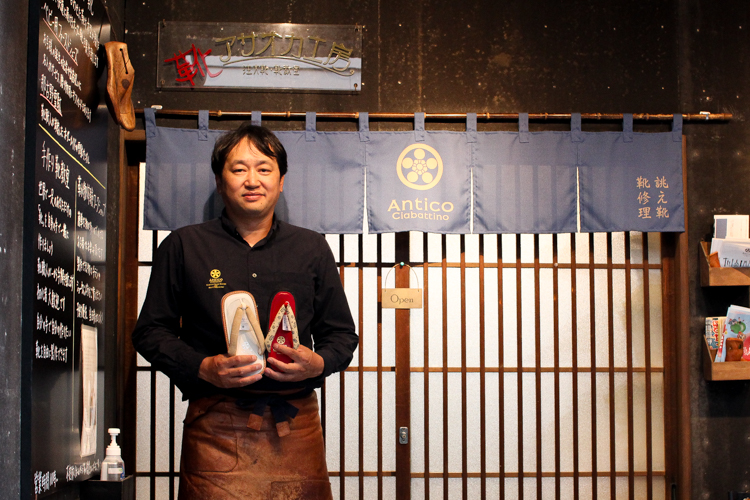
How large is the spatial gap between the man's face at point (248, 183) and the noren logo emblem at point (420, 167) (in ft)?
3.57

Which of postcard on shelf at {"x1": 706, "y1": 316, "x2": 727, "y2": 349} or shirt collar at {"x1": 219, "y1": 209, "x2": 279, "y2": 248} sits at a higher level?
shirt collar at {"x1": 219, "y1": 209, "x2": 279, "y2": 248}

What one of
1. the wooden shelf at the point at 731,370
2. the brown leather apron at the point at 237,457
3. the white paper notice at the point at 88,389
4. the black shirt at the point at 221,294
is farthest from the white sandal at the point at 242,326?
the wooden shelf at the point at 731,370

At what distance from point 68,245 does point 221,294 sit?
2.00 ft

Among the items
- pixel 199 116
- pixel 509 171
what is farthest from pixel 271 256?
pixel 509 171

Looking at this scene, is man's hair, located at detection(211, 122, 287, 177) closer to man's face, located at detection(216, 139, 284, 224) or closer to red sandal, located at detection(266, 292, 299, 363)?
man's face, located at detection(216, 139, 284, 224)

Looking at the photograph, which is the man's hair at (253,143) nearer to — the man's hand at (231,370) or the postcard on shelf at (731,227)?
the man's hand at (231,370)

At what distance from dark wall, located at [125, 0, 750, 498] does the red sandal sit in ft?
5.88

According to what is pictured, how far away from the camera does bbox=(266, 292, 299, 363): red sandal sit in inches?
100

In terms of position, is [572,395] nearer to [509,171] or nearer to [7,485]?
[509,171]

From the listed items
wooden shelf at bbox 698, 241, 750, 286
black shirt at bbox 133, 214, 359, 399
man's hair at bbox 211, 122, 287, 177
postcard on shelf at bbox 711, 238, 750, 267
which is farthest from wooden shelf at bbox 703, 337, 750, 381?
man's hair at bbox 211, 122, 287, 177

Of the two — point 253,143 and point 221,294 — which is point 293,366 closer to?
point 221,294

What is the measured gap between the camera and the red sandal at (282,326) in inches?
100

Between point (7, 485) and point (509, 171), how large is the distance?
115 inches

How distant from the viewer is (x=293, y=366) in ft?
8.42
